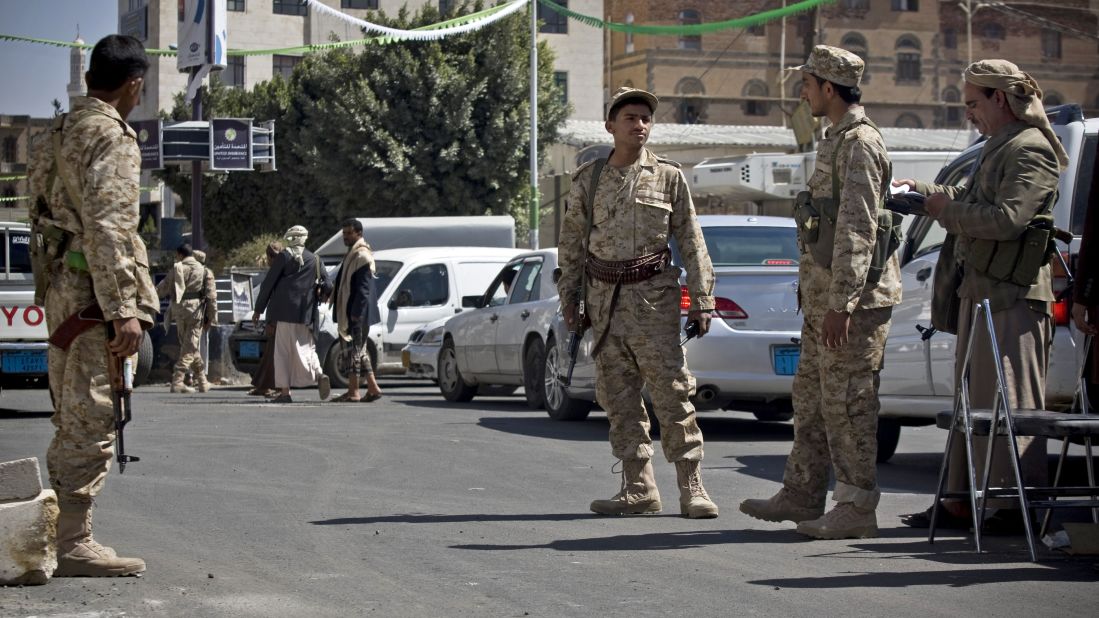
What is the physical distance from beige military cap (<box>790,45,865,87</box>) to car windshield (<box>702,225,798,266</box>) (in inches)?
200

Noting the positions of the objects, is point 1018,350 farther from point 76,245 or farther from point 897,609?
point 76,245

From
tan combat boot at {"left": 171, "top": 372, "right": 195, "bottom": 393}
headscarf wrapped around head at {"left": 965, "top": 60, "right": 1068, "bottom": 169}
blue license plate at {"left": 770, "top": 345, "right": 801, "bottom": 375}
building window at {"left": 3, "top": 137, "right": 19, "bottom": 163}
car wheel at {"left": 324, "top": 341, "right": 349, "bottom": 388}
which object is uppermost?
building window at {"left": 3, "top": 137, "right": 19, "bottom": 163}

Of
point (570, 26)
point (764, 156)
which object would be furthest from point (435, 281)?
point (570, 26)

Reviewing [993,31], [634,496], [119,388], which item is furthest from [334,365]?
[993,31]

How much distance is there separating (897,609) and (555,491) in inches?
137

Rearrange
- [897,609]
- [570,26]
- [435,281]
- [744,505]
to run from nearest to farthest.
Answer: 1. [897,609]
2. [744,505]
3. [435,281]
4. [570,26]

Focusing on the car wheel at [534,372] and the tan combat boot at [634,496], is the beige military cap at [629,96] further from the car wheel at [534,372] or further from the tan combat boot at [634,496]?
the car wheel at [534,372]

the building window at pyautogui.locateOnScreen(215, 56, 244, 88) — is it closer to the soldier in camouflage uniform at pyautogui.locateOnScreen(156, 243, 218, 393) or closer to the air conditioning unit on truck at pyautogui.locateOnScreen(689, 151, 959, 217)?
the air conditioning unit on truck at pyautogui.locateOnScreen(689, 151, 959, 217)

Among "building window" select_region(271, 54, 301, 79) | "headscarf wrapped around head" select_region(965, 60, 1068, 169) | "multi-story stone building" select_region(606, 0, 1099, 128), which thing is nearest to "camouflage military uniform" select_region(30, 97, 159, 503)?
"headscarf wrapped around head" select_region(965, 60, 1068, 169)

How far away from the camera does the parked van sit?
63.5 ft

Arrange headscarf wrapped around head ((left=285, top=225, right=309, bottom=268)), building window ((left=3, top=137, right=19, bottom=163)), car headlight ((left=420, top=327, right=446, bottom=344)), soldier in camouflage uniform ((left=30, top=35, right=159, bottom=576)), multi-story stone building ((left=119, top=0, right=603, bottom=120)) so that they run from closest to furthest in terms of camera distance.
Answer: soldier in camouflage uniform ((left=30, top=35, right=159, bottom=576)) < headscarf wrapped around head ((left=285, top=225, right=309, bottom=268)) < car headlight ((left=420, top=327, right=446, bottom=344)) < multi-story stone building ((left=119, top=0, right=603, bottom=120)) < building window ((left=3, top=137, right=19, bottom=163))

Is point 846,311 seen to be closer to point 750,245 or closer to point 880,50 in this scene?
point 750,245

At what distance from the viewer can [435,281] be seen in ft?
66.4

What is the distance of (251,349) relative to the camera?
19375 mm
